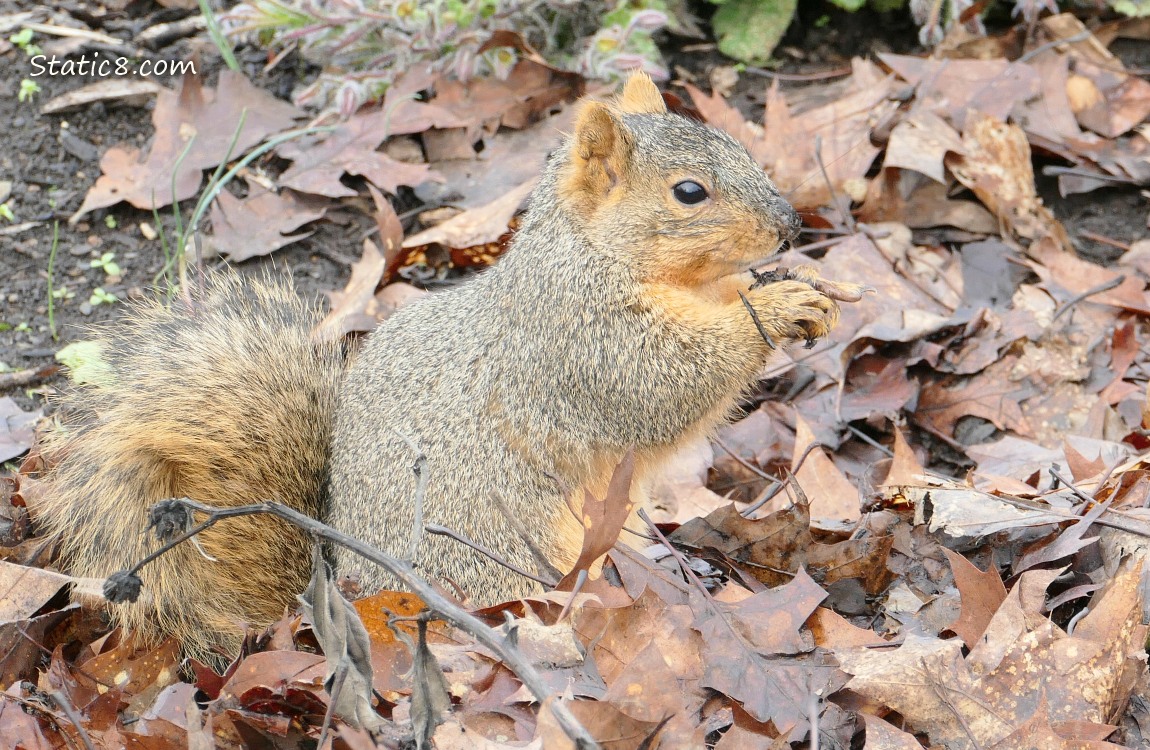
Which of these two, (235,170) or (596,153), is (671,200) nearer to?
(596,153)

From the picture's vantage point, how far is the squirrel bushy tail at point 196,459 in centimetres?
282

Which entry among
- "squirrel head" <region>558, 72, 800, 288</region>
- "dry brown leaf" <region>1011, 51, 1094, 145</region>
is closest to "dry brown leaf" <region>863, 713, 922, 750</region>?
"squirrel head" <region>558, 72, 800, 288</region>

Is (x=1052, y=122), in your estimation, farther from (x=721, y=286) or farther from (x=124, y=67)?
(x=124, y=67)

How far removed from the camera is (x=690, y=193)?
9.80 ft

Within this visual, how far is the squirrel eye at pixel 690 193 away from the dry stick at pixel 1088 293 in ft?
5.56

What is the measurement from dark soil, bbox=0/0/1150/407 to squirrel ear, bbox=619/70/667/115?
145cm

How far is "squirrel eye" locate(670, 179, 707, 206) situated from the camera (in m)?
2.98

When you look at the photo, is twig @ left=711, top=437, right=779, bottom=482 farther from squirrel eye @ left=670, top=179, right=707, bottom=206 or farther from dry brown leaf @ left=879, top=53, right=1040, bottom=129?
dry brown leaf @ left=879, top=53, right=1040, bottom=129

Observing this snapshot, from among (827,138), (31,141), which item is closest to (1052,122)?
(827,138)

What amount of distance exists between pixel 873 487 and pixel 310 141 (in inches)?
105

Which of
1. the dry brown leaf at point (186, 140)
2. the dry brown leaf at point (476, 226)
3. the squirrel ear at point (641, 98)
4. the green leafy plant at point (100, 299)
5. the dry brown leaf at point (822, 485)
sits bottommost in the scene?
the dry brown leaf at point (822, 485)

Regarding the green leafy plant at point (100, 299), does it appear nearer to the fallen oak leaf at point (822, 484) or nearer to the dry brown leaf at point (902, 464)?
the fallen oak leaf at point (822, 484)

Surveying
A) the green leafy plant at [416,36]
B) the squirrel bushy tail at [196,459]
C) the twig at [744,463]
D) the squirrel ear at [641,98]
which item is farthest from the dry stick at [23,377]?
the twig at [744,463]

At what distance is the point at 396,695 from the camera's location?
2285mm
